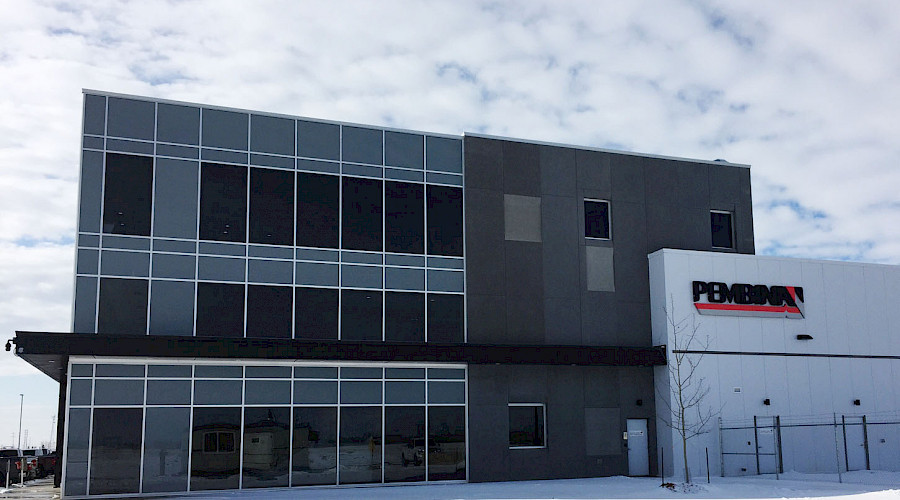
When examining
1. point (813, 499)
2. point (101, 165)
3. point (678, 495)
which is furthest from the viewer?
point (101, 165)

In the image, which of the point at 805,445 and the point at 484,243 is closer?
the point at 484,243

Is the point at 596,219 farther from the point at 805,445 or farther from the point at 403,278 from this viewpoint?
the point at 805,445

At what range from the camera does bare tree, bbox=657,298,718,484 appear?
109ft

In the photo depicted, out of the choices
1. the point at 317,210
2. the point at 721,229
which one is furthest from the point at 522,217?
the point at 721,229

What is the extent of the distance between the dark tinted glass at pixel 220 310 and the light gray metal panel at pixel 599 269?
42.9 ft

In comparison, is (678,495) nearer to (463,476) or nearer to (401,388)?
(463,476)

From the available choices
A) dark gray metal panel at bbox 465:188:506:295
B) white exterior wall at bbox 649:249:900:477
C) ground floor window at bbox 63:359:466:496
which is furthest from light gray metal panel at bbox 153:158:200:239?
white exterior wall at bbox 649:249:900:477

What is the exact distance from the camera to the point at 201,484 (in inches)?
1094

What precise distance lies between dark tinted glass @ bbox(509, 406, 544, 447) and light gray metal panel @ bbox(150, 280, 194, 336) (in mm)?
11751

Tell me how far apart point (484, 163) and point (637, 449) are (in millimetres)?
12264

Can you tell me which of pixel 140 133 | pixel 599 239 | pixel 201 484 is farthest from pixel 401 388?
pixel 140 133

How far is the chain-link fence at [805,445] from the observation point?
109 ft

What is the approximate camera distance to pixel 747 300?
34.6 m

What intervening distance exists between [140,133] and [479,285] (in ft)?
41.8
